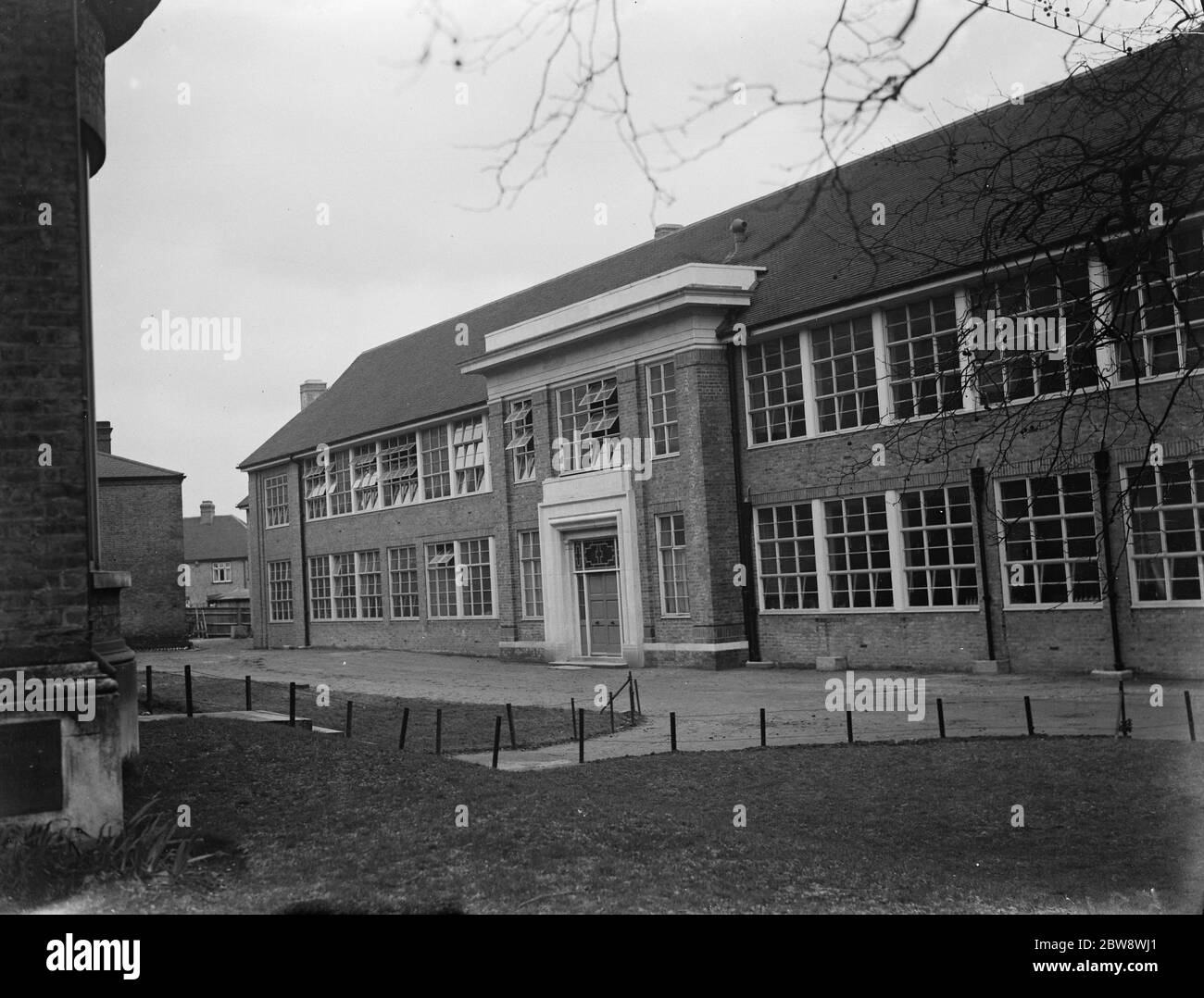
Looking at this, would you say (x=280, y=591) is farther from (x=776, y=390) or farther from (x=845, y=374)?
(x=845, y=374)

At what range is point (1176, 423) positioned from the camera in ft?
58.6

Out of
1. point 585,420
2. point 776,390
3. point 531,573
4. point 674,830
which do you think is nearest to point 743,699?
point 776,390

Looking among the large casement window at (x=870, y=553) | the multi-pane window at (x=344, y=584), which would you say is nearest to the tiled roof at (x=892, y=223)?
the large casement window at (x=870, y=553)

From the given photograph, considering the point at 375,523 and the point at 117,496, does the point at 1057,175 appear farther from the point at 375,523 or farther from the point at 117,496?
the point at 117,496

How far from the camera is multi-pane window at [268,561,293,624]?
43.6 metres

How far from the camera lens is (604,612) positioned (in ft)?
92.7

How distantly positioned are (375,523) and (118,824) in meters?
31.8

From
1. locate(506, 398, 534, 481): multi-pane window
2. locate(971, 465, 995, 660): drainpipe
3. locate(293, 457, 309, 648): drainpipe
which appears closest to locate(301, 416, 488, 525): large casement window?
locate(293, 457, 309, 648): drainpipe

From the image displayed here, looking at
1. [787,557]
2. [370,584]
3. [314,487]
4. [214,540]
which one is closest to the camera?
[787,557]

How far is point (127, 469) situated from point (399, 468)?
41.4ft

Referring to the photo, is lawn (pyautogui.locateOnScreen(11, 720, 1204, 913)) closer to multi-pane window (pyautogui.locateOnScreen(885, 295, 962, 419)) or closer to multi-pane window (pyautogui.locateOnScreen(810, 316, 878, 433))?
multi-pane window (pyautogui.locateOnScreen(885, 295, 962, 419))

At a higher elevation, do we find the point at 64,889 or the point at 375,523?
the point at 375,523
